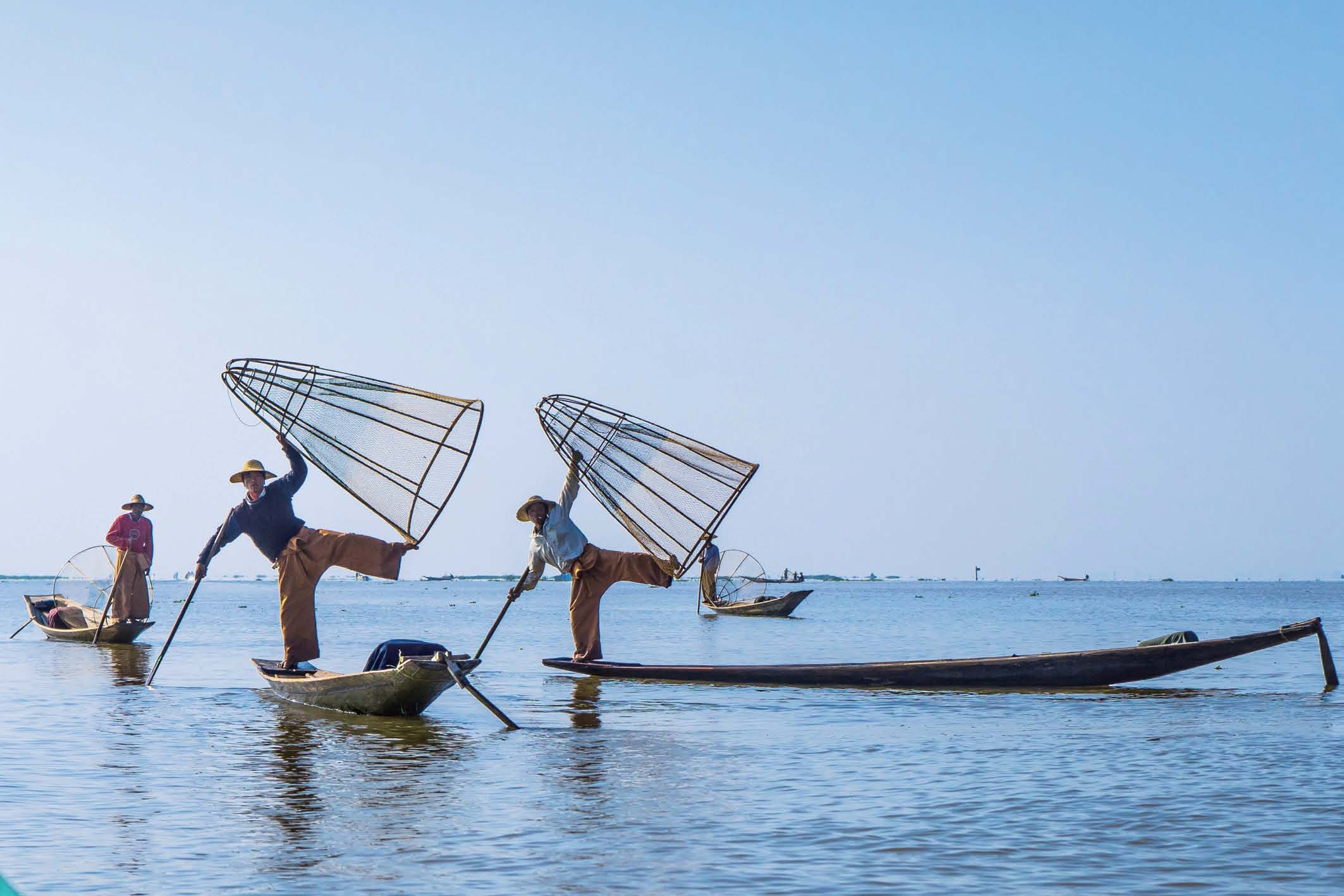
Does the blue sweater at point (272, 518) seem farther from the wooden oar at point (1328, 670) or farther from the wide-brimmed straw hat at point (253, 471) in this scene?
the wooden oar at point (1328, 670)

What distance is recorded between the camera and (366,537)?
11.5 metres

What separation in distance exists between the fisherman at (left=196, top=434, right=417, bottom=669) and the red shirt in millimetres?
10308

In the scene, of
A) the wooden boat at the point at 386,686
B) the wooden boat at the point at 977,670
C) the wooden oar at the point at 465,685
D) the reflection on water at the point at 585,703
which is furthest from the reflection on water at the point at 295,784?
the wooden boat at the point at 977,670

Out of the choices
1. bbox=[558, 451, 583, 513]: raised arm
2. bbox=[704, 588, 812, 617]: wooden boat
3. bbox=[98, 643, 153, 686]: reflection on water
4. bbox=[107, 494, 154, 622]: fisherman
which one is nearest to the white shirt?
bbox=[558, 451, 583, 513]: raised arm

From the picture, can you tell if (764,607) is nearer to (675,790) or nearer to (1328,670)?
(1328,670)

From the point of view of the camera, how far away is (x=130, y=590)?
2197 centimetres

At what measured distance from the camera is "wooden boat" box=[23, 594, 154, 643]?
2214 cm

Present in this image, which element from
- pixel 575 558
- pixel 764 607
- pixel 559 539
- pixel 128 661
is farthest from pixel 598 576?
pixel 764 607

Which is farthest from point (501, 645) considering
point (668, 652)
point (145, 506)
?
point (145, 506)

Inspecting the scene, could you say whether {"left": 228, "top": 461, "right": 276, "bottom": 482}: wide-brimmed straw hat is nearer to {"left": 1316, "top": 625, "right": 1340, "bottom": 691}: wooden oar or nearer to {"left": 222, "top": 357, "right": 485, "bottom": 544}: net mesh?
{"left": 222, "top": 357, "right": 485, "bottom": 544}: net mesh

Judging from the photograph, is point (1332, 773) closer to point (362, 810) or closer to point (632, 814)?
point (632, 814)

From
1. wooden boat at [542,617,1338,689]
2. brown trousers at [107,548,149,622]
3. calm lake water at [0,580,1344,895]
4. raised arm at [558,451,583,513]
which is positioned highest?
raised arm at [558,451,583,513]

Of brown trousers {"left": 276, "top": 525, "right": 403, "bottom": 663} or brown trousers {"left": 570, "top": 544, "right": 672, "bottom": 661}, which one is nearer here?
brown trousers {"left": 276, "top": 525, "right": 403, "bottom": 663}

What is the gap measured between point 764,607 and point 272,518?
35319 millimetres
